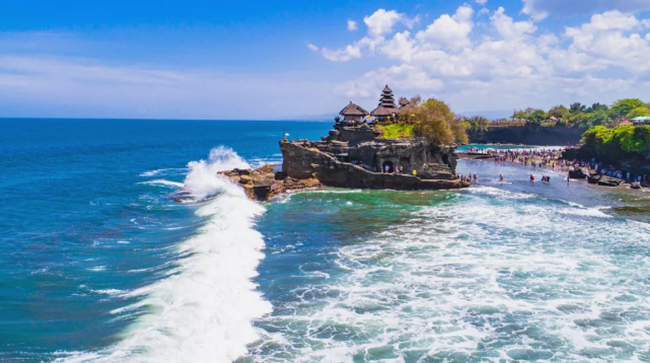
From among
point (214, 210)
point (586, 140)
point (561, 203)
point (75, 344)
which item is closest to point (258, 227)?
point (214, 210)

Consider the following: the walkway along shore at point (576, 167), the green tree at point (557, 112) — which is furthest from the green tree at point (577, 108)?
the walkway along shore at point (576, 167)

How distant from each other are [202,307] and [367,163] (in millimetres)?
34966

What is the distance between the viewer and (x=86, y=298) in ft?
64.8

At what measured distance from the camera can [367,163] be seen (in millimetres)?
51688

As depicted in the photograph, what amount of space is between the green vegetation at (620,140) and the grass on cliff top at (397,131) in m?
30.9

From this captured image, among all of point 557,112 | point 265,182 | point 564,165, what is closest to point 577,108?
point 557,112

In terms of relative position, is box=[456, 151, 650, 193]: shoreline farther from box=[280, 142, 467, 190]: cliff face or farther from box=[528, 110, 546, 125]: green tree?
box=[528, 110, 546, 125]: green tree

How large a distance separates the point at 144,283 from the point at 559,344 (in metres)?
16.9

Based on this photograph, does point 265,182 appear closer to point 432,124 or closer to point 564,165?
point 432,124

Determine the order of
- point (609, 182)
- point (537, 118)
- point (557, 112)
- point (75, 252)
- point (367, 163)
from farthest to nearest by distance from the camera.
A: point (557, 112)
point (537, 118)
point (609, 182)
point (367, 163)
point (75, 252)

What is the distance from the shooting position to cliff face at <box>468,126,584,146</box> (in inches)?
4520

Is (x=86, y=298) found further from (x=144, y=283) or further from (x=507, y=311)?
(x=507, y=311)

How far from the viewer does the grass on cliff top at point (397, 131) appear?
5288 centimetres

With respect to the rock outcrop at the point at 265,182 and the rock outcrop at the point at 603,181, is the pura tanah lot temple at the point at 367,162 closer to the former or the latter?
the rock outcrop at the point at 265,182
